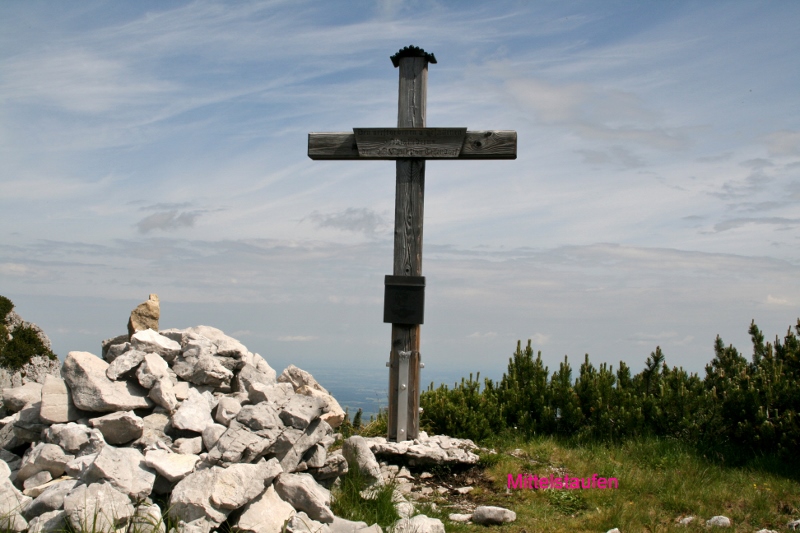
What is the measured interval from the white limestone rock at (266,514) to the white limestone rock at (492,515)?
2032mm

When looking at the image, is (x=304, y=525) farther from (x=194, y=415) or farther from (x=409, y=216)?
(x=409, y=216)

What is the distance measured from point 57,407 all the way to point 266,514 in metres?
3.07

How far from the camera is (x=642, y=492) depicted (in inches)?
311

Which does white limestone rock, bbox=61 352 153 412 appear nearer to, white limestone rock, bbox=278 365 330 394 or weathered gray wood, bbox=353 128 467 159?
white limestone rock, bbox=278 365 330 394

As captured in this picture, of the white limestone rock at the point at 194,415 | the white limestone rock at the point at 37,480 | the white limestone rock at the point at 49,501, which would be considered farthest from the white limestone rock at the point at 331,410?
the white limestone rock at the point at 49,501

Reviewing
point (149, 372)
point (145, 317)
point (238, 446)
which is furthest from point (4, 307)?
point (238, 446)

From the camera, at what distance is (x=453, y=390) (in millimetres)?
10953

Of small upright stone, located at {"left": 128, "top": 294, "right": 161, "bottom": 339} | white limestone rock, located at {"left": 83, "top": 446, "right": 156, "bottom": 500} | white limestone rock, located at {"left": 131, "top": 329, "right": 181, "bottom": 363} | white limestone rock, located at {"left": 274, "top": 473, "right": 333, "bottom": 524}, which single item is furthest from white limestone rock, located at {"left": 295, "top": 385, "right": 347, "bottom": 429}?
white limestone rock, located at {"left": 83, "top": 446, "right": 156, "bottom": 500}

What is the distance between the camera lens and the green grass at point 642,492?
712cm

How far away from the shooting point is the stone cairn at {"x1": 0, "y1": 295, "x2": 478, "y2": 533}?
5809 millimetres

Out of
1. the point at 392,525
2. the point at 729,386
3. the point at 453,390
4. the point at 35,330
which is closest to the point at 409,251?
the point at 453,390

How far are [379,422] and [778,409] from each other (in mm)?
5852

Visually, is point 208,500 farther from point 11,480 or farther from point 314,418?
point 11,480

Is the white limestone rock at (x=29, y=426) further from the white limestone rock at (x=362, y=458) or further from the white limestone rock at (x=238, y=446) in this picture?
the white limestone rock at (x=362, y=458)
